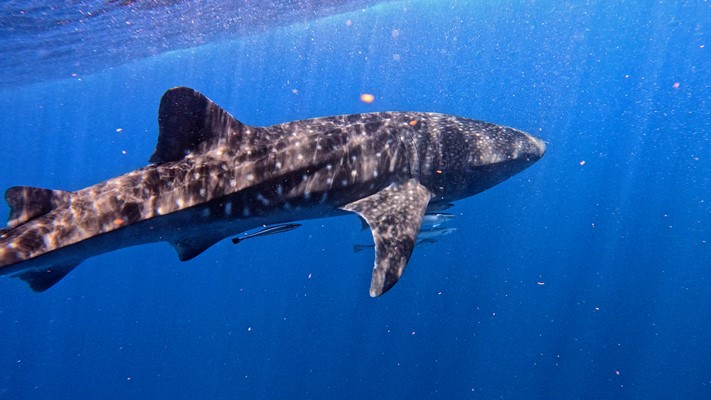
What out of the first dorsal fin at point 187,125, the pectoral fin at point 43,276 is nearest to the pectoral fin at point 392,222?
the first dorsal fin at point 187,125

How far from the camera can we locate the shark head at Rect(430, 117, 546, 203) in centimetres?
702

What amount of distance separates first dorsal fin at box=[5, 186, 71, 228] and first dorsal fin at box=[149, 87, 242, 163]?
3.89 feet

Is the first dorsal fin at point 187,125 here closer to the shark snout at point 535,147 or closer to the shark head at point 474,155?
the shark head at point 474,155

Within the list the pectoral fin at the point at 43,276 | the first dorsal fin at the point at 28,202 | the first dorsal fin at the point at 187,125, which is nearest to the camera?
the first dorsal fin at the point at 28,202

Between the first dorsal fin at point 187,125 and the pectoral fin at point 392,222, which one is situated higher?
the first dorsal fin at point 187,125

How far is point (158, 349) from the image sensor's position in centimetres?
3753

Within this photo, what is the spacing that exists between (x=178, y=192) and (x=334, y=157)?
2.10 m

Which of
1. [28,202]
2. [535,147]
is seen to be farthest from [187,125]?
[535,147]

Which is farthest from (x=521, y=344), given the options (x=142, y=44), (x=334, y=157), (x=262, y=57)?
(x=262, y=57)

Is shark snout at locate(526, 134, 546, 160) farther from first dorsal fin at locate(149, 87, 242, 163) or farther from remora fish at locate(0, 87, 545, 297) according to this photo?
first dorsal fin at locate(149, 87, 242, 163)

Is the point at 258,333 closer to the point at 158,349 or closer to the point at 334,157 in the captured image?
the point at 158,349

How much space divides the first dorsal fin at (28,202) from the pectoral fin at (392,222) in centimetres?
363

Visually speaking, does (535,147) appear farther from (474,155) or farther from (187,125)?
(187,125)

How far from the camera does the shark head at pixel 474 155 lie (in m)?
7.02
